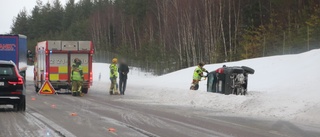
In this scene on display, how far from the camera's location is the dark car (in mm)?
15490

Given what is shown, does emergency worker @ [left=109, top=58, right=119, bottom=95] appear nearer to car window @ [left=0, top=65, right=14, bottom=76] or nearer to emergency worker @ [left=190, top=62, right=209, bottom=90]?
emergency worker @ [left=190, top=62, right=209, bottom=90]

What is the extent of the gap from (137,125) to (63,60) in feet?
49.8

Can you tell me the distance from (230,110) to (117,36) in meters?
76.2

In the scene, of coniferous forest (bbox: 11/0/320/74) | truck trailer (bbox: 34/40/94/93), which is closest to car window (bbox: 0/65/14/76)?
truck trailer (bbox: 34/40/94/93)

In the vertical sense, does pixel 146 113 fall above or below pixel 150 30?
below

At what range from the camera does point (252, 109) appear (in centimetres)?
1692

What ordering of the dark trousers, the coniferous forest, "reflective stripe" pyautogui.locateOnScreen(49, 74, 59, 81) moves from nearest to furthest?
the dark trousers, "reflective stripe" pyautogui.locateOnScreen(49, 74, 59, 81), the coniferous forest

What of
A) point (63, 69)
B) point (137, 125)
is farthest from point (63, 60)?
point (137, 125)

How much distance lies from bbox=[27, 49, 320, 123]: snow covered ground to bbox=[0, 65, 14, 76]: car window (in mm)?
7296

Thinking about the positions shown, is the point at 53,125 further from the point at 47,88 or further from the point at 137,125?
the point at 47,88

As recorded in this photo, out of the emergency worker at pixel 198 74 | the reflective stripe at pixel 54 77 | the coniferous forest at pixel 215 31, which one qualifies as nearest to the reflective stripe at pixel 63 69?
the reflective stripe at pixel 54 77

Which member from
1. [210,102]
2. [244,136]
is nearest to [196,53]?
[210,102]

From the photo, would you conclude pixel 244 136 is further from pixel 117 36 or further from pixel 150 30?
pixel 117 36

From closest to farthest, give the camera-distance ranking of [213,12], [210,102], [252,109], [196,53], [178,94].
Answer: [252,109]
[210,102]
[178,94]
[213,12]
[196,53]
